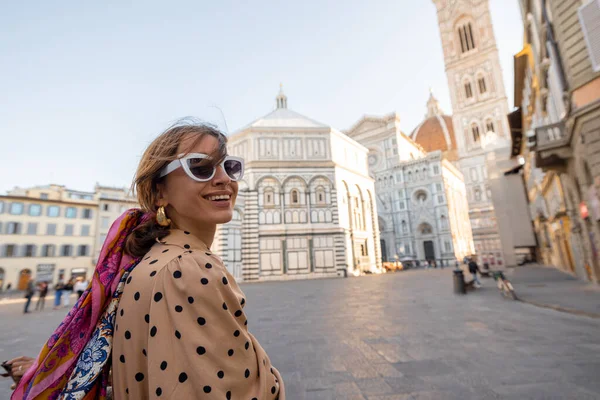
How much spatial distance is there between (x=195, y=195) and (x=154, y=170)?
0.67 ft

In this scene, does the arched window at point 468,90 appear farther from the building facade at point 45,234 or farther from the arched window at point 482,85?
the building facade at point 45,234

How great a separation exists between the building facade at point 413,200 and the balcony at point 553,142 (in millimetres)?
27962

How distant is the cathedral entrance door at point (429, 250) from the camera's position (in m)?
39.6

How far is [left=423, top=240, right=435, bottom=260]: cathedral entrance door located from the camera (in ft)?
130

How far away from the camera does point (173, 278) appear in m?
0.90

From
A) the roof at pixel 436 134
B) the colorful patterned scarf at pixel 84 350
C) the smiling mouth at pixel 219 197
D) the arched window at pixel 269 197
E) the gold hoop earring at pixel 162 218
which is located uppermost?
the roof at pixel 436 134

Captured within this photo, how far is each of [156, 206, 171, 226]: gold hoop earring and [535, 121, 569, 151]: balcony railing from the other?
12.4 meters

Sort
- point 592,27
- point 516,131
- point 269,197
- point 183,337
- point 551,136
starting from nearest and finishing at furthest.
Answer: point 183,337
point 592,27
point 551,136
point 516,131
point 269,197

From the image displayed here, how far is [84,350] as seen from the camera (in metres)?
1.03

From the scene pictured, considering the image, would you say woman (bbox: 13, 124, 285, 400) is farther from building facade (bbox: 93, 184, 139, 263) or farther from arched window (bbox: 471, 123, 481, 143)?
arched window (bbox: 471, 123, 481, 143)

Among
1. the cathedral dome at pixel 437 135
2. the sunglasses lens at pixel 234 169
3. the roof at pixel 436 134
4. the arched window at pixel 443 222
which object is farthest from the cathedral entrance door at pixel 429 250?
the sunglasses lens at pixel 234 169

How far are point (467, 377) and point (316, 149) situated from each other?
2426 centimetres

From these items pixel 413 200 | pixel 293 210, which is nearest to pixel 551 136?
pixel 293 210

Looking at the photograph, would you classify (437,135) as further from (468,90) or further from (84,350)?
(84,350)
